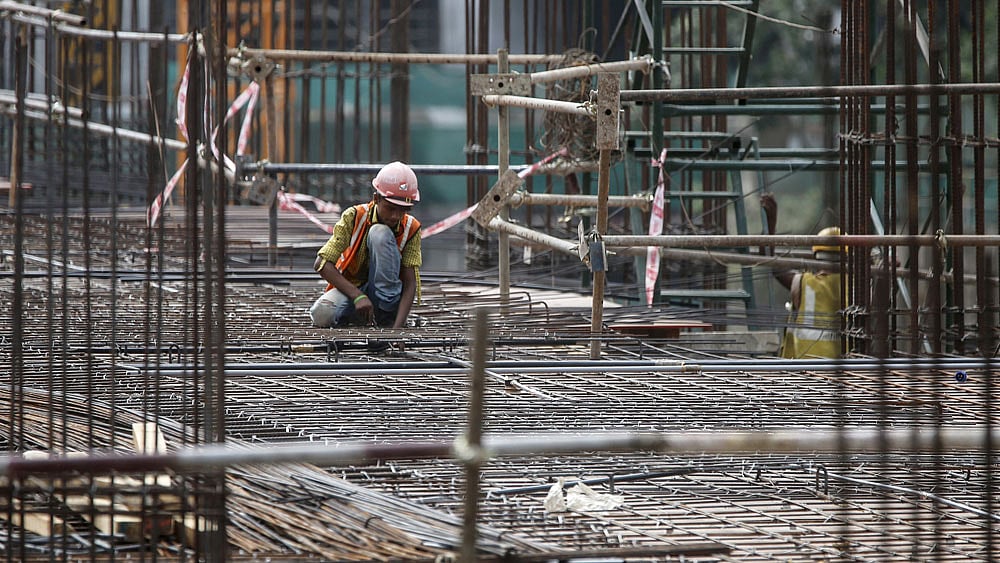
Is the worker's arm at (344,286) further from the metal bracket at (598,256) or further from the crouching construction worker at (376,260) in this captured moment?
the metal bracket at (598,256)

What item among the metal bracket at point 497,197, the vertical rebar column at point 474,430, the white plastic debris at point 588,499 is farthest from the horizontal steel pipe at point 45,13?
the vertical rebar column at point 474,430

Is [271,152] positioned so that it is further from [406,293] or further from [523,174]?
[406,293]

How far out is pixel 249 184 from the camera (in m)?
9.77

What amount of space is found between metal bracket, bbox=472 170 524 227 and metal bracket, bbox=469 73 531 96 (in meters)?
0.72

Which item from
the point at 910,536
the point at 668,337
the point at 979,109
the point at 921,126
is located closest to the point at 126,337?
the point at 668,337

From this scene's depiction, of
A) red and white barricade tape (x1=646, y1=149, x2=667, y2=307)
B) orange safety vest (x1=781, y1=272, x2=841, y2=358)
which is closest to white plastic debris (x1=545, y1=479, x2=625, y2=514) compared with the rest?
red and white barricade tape (x1=646, y1=149, x2=667, y2=307)

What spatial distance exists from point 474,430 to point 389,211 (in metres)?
4.62

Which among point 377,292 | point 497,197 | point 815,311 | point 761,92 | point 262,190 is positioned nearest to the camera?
point 761,92

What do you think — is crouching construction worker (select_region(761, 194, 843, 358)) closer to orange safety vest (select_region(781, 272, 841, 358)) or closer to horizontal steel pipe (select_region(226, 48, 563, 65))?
orange safety vest (select_region(781, 272, 841, 358))

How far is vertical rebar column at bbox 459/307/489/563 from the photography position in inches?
101

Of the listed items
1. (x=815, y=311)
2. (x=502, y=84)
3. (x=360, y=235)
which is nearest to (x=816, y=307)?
(x=815, y=311)

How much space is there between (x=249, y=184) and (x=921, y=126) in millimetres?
7675

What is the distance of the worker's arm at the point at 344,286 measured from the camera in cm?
705

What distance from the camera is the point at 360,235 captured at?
7262mm
